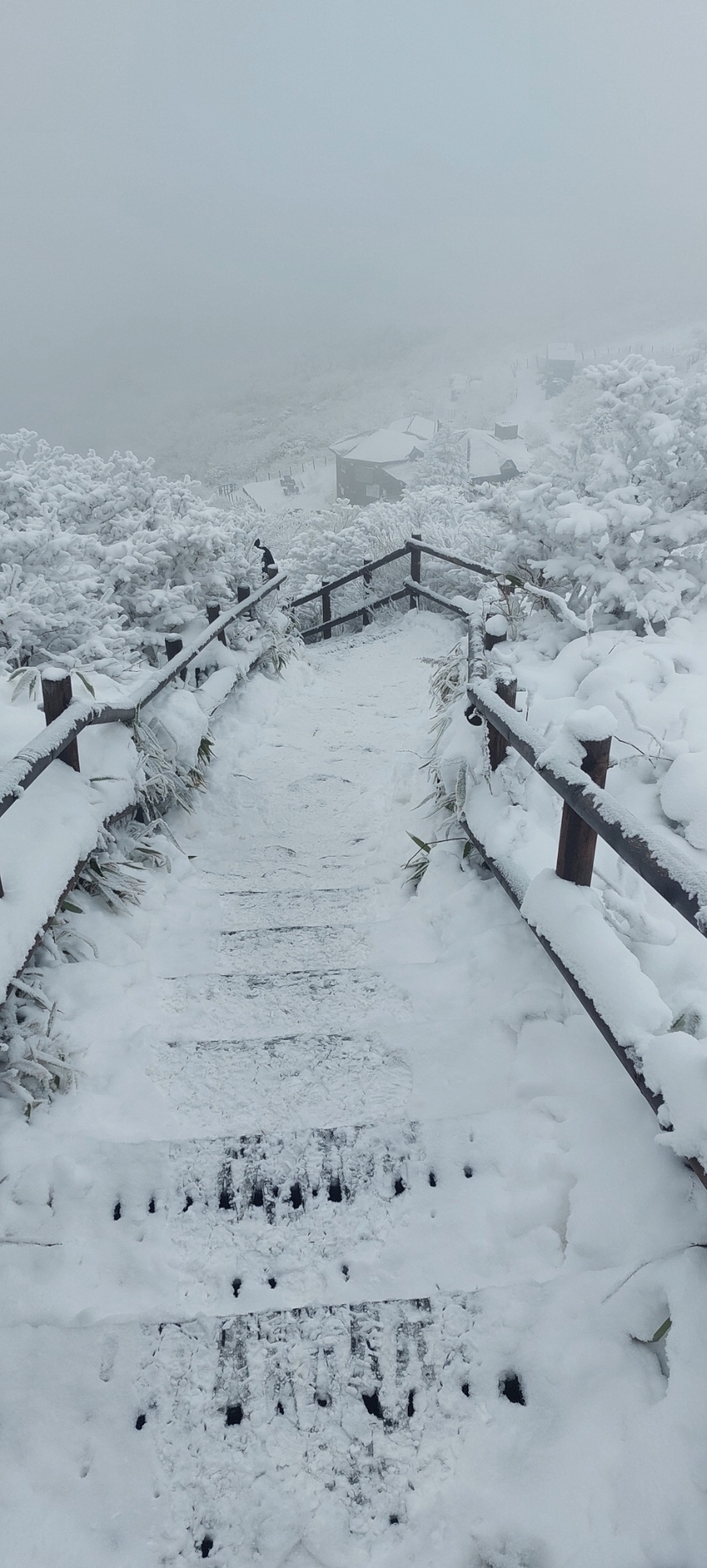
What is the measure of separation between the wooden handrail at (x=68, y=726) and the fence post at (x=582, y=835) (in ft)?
6.12

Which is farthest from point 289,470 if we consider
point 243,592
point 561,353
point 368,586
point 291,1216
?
point 291,1216

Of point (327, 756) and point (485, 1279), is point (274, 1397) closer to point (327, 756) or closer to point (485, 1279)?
point (485, 1279)

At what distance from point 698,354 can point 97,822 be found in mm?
107107


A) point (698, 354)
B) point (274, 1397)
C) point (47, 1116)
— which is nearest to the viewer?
point (274, 1397)

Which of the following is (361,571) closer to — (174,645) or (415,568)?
(415,568)

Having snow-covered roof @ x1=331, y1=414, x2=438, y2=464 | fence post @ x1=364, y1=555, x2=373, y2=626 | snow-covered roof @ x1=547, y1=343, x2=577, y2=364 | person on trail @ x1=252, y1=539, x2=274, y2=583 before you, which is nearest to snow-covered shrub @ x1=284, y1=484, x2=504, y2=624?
fence post @ x1=364, y1=555, x2=373, y2=626

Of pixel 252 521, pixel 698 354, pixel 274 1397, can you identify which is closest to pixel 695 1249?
pixel 274 1397

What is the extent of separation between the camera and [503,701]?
3541mm

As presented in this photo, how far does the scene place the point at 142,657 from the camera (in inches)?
279

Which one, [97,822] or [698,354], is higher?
[698,354]

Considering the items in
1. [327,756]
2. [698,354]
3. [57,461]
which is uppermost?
[698,354]

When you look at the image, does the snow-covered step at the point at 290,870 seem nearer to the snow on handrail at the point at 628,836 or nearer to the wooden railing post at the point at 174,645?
the snow on handrail at the point at 628,836

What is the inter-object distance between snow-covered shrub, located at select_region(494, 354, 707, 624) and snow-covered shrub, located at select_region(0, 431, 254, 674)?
3608 millimetres

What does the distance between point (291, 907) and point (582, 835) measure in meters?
1.80
